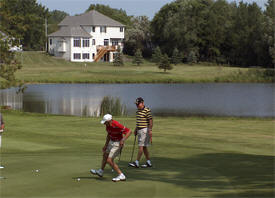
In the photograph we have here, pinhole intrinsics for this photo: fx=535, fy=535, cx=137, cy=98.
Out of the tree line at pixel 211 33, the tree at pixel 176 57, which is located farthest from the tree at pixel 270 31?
the tree at pixel 176 57

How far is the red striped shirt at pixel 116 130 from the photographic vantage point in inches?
623

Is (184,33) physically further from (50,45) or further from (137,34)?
(50,45)

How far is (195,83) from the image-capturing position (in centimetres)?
9631

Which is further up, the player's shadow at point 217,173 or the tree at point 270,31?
the tree at point 270,31

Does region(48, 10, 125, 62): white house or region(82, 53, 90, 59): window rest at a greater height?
region(48, 10, 125, 62): white house

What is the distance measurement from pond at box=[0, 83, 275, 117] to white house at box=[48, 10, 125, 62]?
42356mm

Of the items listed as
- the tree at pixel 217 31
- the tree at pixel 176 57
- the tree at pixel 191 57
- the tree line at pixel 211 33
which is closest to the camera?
the tree line at pixel 211 33

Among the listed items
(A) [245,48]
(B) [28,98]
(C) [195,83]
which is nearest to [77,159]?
(B) [28,98]

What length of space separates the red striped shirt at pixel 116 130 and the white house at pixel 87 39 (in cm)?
11516

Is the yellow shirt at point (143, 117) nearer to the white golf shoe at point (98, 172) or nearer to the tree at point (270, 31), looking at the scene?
the white golf shoe at point (98, 172)

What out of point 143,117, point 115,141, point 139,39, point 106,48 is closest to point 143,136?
point 143,117

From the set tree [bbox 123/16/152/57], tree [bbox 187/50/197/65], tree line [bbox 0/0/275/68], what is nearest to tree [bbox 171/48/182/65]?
tree line [bbox 0/0/275/68]

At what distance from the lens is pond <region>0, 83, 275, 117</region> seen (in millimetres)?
55719

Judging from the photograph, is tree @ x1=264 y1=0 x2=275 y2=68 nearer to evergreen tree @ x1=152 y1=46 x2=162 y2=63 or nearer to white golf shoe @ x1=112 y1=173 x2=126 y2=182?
evergreen tree @ x1=152 y1=46 x2=162 y2=63
